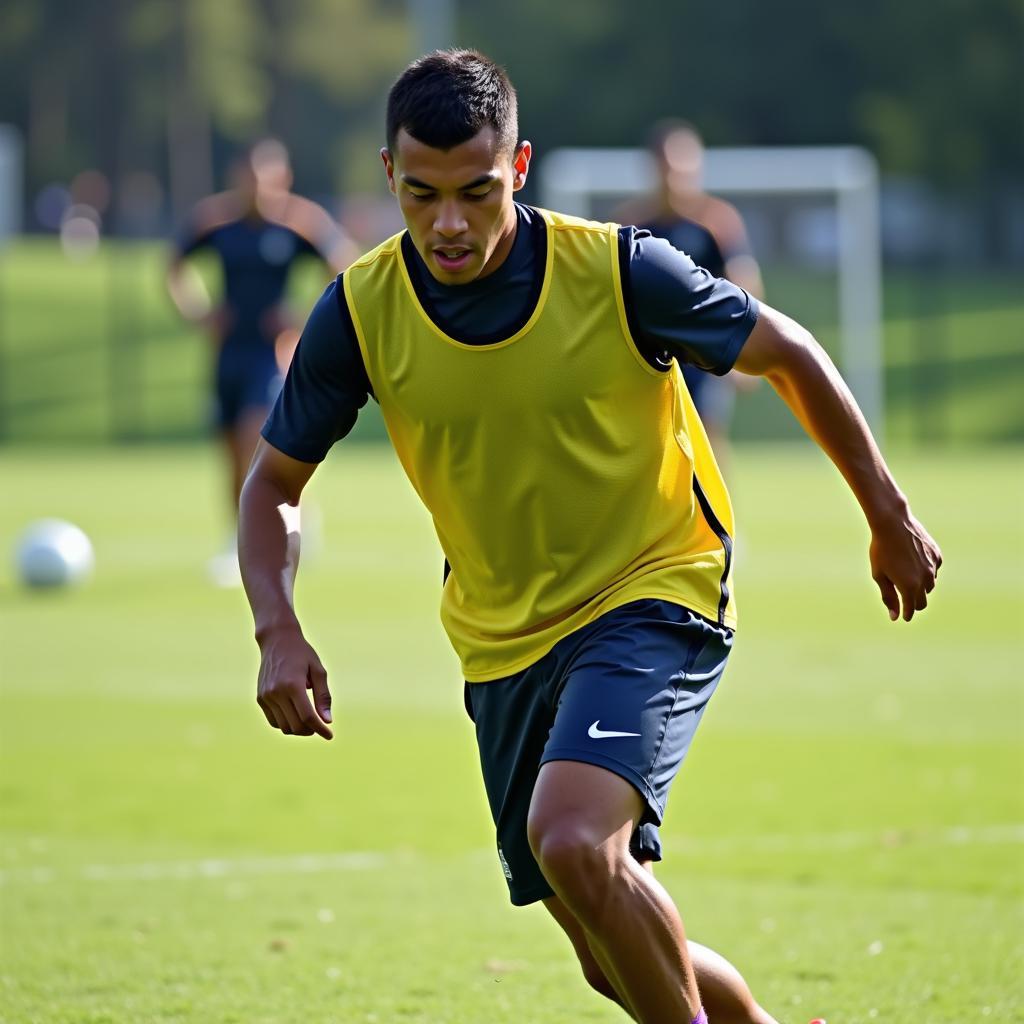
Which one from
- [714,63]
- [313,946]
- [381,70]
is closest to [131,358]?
[714,63]

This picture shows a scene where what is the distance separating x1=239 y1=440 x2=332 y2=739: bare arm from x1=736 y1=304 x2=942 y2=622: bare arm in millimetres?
1004

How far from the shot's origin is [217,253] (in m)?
14.3

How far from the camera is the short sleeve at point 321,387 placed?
416 centimetres

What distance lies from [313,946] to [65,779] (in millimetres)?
2798

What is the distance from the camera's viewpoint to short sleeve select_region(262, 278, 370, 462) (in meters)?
4.16

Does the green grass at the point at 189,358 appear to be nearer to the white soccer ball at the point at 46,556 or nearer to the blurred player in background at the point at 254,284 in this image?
the blurred player in background at the point at 254,284

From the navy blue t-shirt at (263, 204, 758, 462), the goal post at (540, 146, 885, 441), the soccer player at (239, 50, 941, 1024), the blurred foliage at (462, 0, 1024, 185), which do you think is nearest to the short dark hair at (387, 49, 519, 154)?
the soccer player at (239, 50, 941, 1024)

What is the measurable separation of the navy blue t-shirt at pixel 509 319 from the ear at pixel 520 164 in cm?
7

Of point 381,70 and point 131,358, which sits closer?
point 131,358

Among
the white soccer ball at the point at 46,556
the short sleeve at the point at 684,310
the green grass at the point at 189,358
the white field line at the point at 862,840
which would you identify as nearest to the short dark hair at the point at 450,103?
the short sleeve at the point at 684,310

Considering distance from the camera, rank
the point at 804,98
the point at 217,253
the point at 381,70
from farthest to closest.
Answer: the point at 381,70
the point at 804,98
the point at 217,253

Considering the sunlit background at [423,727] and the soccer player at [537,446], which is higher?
the soccer player at [537,446]

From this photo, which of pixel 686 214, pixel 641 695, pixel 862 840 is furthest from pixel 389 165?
pixel 686 214

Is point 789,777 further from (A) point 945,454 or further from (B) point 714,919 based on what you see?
(A) point 945,454
